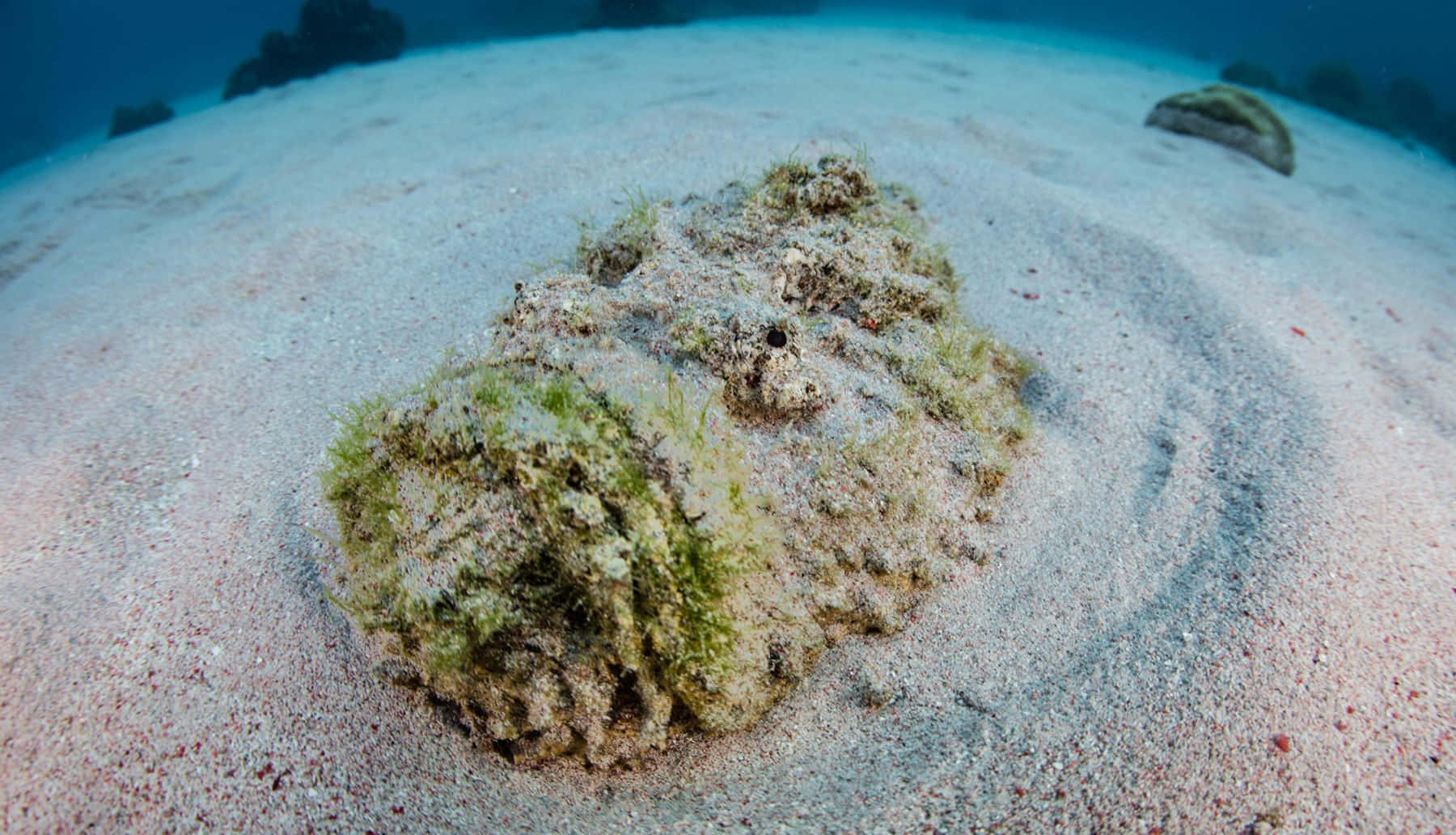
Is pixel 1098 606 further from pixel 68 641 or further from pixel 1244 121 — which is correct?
pixel 1244 121

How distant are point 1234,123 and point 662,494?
30.5ft

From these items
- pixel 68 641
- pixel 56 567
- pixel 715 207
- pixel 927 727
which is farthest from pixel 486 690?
pixel 715 207

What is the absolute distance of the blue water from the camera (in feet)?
75.4

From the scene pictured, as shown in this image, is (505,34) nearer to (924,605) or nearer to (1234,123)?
(1234,123)

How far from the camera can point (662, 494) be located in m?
1.67

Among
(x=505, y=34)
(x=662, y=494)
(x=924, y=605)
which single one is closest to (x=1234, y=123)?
(x=924, y=605)

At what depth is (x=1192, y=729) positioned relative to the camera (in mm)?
1812

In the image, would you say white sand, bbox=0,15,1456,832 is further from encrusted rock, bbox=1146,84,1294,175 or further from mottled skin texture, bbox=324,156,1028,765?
encrusted rock, bbox=1146,84,1294,175

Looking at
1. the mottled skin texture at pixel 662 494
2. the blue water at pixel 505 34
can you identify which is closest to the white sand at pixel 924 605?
the mottled skin texture at pixel 662 494

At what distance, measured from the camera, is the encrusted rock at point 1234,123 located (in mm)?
7582

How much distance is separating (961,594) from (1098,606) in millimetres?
461

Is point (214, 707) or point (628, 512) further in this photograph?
point (214, 707)

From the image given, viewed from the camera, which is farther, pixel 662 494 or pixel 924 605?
pixel 924 605

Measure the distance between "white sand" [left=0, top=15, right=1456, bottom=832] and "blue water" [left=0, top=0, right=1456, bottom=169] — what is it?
613 inches
